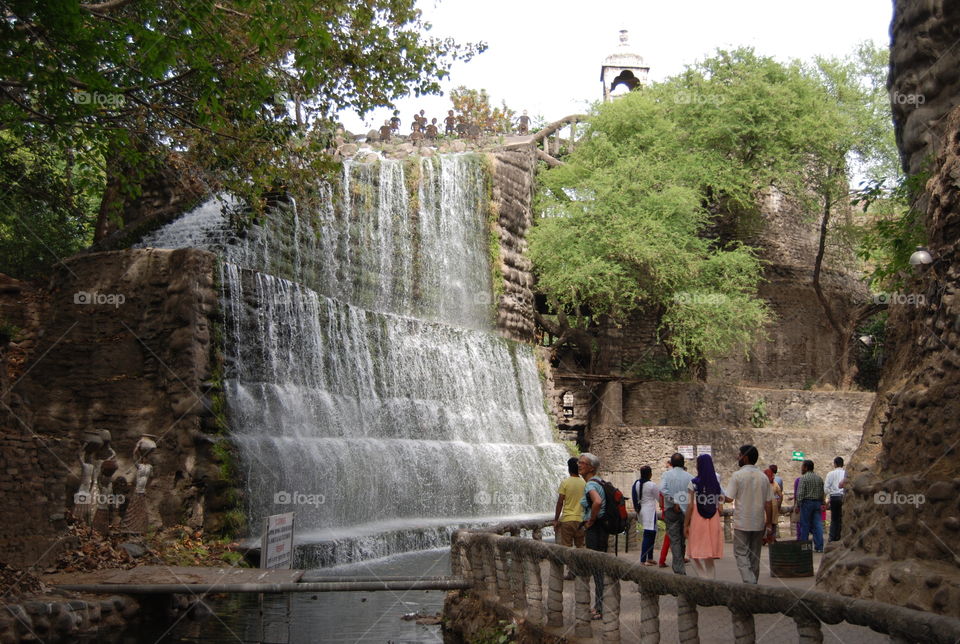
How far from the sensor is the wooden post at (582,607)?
7.64 m

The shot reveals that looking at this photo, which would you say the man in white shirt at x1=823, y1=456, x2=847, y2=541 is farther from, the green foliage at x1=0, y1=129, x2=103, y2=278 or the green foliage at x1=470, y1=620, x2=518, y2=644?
the green foliage at x1=0, y1=129, x2=103, y2=278

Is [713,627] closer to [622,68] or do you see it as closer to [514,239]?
[514,239]

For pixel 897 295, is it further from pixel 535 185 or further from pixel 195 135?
pixel 535 185

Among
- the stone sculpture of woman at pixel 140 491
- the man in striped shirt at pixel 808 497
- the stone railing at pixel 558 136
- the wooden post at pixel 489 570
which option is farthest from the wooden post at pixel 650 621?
the stone railing at pixel 558 136

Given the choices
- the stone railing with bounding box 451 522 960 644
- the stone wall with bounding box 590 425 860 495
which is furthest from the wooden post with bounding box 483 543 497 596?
the stone wall with bounding box 590 425 860 495

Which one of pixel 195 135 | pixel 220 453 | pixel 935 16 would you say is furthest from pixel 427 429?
pixel 935 16

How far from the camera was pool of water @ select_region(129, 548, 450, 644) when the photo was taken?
1007cm

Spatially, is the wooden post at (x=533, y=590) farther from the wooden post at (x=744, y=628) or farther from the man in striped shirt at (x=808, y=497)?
the man in striped shirt at (x=808, y=497)

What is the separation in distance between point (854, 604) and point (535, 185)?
28.5 metres

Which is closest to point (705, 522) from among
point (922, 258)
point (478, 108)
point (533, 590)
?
point (533, 590)

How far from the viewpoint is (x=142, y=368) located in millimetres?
15891

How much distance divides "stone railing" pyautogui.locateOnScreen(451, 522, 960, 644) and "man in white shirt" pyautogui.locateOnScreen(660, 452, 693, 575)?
6.26ft

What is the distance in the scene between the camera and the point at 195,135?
13.2 metres

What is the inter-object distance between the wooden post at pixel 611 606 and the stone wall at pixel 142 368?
8922mm
